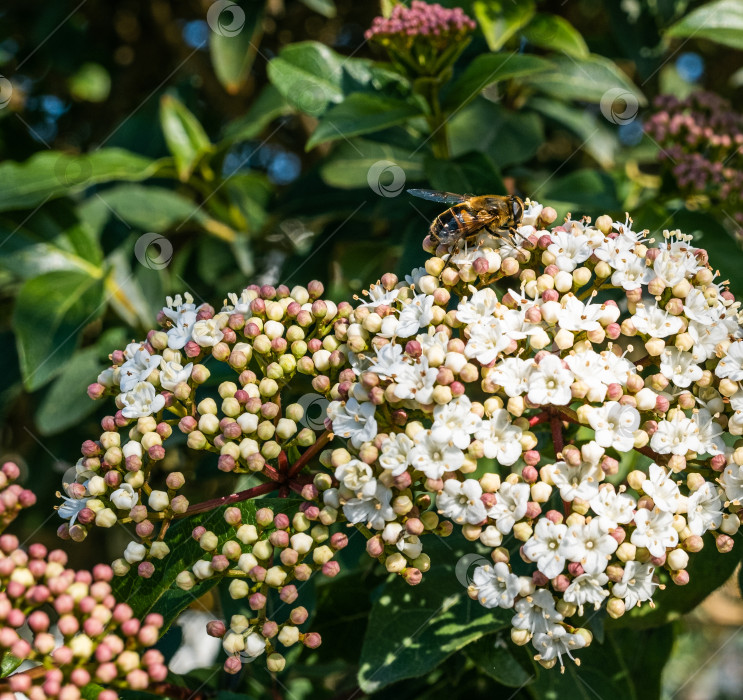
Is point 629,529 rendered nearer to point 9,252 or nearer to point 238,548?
point 238,548

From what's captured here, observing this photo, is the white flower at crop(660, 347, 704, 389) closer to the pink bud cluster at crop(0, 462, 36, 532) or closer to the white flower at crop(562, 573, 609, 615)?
the white flower at crop(562, 573, 609, 615)

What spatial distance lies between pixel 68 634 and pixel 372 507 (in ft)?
2.51

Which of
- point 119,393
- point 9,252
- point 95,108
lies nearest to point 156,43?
point 95,108

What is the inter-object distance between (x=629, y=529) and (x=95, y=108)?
15.8 feet

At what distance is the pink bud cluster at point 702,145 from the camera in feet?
10.6

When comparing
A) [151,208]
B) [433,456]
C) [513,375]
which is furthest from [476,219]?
Answer: [151,208]

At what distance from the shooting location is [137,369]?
2447 mm

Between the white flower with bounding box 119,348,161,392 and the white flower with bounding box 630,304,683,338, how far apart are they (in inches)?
52.6

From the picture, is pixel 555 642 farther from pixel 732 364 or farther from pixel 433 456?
pixel 732 364

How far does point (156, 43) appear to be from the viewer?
544 centimetres

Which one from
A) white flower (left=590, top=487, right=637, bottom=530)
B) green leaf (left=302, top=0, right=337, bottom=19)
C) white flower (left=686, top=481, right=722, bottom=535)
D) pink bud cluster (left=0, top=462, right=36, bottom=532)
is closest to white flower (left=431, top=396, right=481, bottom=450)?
white flower (left=590, top=487, right=637, bottom=530)

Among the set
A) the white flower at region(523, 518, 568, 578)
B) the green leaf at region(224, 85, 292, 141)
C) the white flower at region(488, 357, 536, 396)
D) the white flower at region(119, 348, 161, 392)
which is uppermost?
the white flower at region(119, 348, 161, 392)

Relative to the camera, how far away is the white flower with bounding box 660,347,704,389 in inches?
84.4

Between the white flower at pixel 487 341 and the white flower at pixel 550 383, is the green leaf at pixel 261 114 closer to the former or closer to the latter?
the white flower at pixel 487 341
